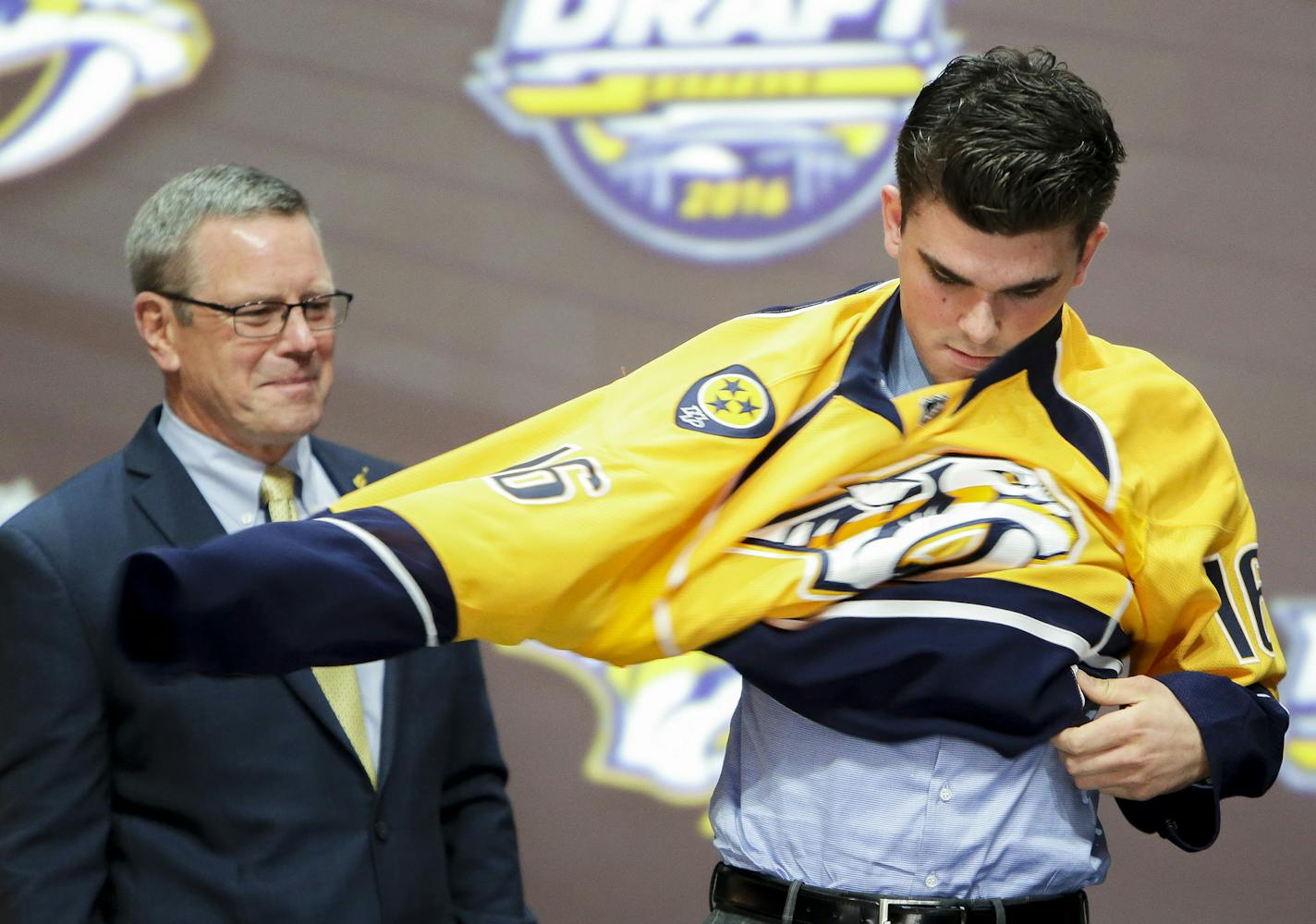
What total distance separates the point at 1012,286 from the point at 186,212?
3.78ft

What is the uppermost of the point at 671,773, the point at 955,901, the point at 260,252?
the point at 260,252

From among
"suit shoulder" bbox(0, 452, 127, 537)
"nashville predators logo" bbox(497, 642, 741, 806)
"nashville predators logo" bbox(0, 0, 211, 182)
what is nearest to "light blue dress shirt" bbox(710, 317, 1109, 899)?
"suit shoulder" bbox(0, 452, 127, 537)

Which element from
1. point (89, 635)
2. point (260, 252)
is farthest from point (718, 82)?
point (89, 635)

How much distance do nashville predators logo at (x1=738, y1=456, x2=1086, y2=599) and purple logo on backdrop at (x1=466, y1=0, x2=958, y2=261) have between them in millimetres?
1223

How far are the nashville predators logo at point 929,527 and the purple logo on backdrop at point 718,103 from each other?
1.22m

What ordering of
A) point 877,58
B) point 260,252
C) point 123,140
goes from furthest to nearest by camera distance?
point 123,140
point 877,58
point 260,252

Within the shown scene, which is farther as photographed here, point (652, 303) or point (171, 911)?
point (652, 303)

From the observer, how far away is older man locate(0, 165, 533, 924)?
5.76 ft

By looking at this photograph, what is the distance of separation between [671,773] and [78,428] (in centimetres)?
124

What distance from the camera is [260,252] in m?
1.94

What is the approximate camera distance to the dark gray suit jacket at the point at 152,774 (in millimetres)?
1746

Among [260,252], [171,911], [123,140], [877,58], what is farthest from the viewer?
[123,140]

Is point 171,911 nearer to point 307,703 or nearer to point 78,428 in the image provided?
point 307,703

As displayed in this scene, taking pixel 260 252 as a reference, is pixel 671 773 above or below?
below
